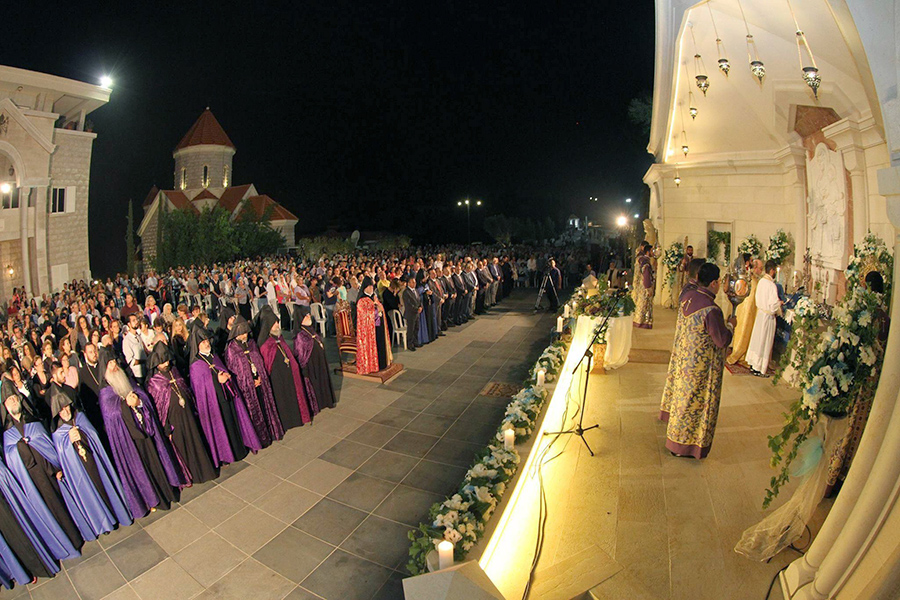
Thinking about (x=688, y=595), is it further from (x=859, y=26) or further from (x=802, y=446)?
(x=859, y=26)

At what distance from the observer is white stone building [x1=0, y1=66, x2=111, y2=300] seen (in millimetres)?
19578

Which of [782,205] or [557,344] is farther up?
[782,205]

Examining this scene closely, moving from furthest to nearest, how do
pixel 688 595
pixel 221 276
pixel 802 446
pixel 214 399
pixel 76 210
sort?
pixel 76 210 → pixel 221 276 → pixel 214 399 → pixel 802 446 → pixel 688 595

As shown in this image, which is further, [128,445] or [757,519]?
[128,445]

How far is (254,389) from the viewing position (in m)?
6.54

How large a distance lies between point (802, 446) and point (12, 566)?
693 centimetres

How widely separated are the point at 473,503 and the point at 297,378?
4315mm

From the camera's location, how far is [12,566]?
167 inches

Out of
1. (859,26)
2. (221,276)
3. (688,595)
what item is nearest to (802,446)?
(688,595)

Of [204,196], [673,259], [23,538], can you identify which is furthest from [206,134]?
[23,538]

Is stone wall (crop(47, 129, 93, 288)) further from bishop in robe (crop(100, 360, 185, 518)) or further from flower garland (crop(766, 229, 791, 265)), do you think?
flower garland (crop(766, 229, 791, 265))

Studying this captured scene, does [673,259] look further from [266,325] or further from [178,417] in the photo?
[178,417]

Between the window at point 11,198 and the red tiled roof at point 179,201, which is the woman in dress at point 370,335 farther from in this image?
the red tiled roof at point 179,201

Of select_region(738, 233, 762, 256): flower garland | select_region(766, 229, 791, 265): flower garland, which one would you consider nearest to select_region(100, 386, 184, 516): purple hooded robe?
select_region(766, 229, 791, 265): flower garland
